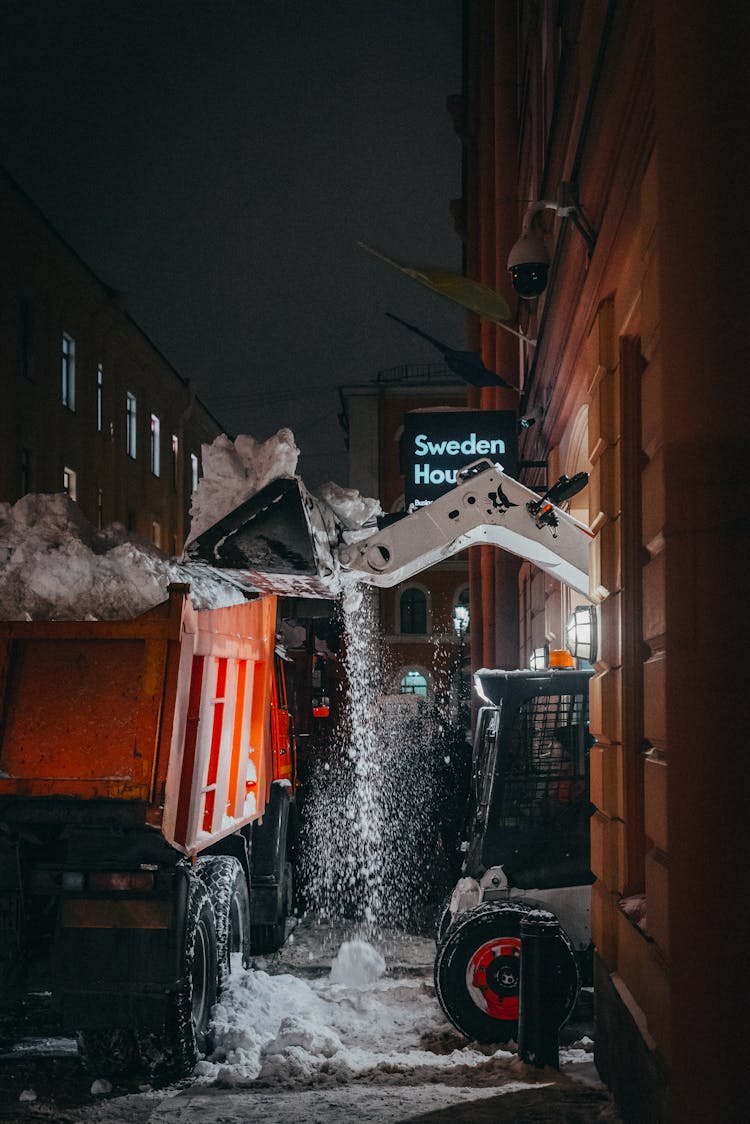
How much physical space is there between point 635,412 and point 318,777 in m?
8.41

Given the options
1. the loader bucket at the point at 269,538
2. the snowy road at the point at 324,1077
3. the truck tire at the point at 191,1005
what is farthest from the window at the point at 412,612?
the truck tire at the point at 191,1005

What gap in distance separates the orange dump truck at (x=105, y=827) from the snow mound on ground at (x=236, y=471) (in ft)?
3.90

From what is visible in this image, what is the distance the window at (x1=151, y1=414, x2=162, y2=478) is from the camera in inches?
1451

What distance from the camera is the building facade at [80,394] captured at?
25297mm

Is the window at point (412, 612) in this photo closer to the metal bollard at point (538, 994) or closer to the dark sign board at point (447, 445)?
the dark sign board at point (447, 445)

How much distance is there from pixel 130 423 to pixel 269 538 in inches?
1142

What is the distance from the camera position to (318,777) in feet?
42.1

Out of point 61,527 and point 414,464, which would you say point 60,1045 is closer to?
point 61,527

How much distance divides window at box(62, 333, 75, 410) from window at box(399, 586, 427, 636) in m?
22.2

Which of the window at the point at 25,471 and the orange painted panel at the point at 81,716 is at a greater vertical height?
the window at the point at 25,471

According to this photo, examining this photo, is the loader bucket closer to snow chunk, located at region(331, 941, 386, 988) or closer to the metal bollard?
the metal bollard

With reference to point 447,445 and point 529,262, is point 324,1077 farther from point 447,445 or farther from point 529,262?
point 447,445

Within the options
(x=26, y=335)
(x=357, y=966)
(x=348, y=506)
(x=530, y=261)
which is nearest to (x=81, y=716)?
(x=348, y=506)

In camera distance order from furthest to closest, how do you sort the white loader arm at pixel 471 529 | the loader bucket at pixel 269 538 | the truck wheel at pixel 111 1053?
the white loader arm at pixel 471 529 → the loader bucket at pixel 269 538 → the truck wheel at pixel 111 1053
